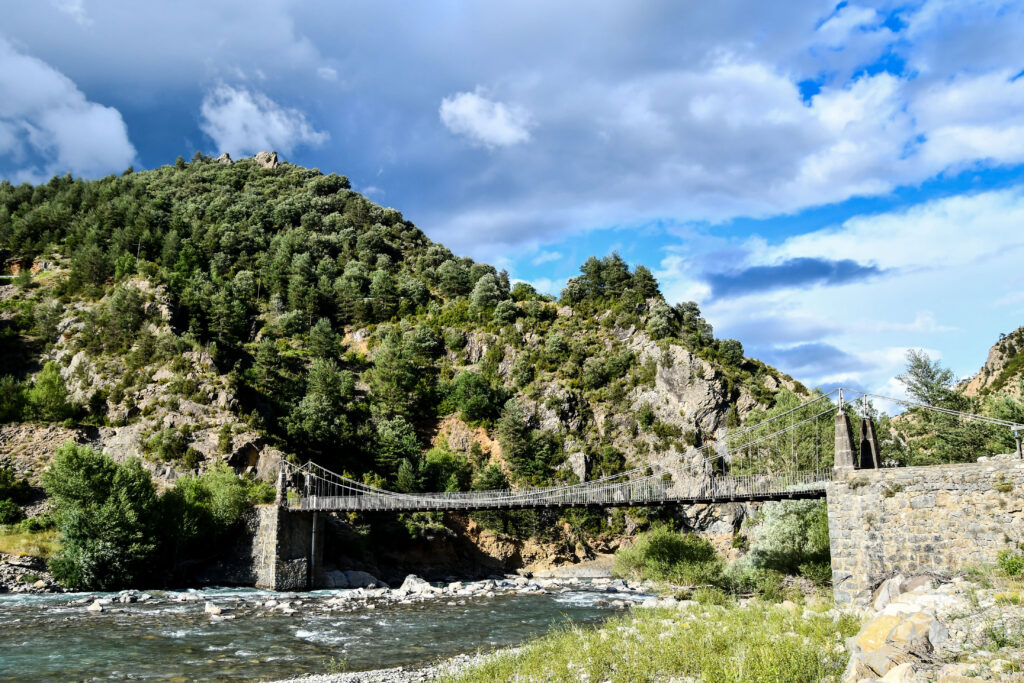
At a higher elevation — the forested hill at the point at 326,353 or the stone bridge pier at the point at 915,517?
the forested hill at the point at 326,353

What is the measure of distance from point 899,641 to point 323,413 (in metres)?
41.3

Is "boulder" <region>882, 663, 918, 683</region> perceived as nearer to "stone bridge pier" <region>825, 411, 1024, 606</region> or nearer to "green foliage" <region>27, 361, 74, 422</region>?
"stone bridge pier" <region>825, 411, 1024, 606</region>

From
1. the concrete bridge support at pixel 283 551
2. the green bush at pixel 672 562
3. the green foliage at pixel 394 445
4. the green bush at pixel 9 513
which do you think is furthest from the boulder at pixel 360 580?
the green bush at pixel 9 513

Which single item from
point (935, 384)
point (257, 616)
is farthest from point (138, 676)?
point (935, 384)

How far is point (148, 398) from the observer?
131 feet

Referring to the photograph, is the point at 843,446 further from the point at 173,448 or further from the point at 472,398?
the point at 472,398

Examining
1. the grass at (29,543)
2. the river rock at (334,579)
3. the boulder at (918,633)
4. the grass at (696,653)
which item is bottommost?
the river rock at (334,579)

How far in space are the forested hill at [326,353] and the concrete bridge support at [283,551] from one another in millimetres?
6063

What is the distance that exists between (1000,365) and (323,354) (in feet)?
245

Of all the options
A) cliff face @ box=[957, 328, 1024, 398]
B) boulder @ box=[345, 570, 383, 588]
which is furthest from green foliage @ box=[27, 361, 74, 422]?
cliff face @ box=[957, 328, 1024, 398]

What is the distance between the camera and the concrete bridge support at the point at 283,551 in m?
30.6

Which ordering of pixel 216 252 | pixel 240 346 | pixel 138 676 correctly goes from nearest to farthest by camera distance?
pixel 138 676, pixel 240 346, pixel 216 252

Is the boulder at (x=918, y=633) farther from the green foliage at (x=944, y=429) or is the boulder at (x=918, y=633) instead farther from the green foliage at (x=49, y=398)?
the green foliage at (x=49, y=398)

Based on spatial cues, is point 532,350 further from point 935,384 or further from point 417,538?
point 935,384
